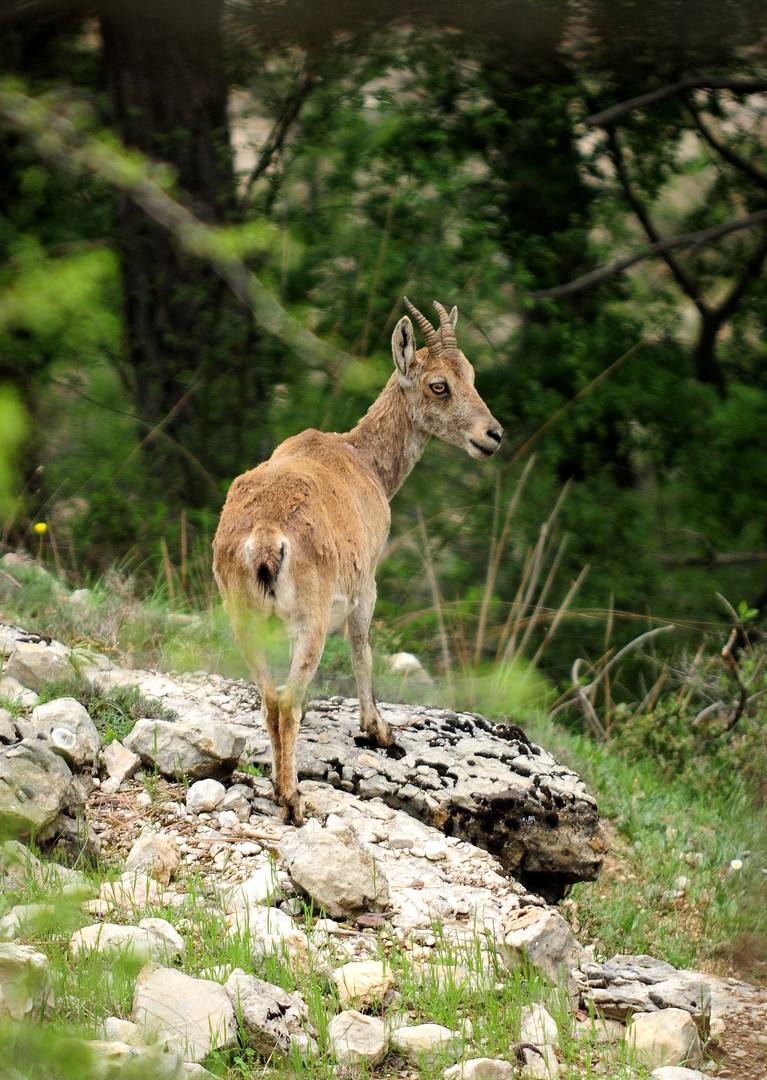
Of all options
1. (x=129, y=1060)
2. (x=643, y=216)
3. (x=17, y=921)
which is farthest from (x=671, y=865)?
(x=643, y=216)

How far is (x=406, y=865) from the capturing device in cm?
617

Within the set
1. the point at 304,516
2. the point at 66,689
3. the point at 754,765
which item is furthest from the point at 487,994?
the point at 754,765

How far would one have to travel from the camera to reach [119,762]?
257 inches

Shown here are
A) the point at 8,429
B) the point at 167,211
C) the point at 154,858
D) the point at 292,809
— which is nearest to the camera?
the point at 8,429

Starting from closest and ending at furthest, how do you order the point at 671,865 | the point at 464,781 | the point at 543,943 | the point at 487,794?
the point at 543,943 < the point at 487,794 < the point at 464,781 < the point at 671,865

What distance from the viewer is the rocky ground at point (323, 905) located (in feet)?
15.5

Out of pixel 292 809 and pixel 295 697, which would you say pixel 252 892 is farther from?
pixel 295 697

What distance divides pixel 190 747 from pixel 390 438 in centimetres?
229

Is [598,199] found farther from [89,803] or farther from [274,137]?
[89,803]

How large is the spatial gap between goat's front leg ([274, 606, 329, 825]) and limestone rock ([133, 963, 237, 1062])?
1.48m

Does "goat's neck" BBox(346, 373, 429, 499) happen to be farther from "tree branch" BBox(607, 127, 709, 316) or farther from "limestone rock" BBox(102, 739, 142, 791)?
"tree branch" BBox(607, 127, 709, 316)

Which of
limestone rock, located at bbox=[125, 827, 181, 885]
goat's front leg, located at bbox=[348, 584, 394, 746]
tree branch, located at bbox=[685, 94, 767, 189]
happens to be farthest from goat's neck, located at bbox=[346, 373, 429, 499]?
tree branch, located at bbox=[685, 94, 767, 189]

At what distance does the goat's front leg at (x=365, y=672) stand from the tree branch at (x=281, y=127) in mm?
6978

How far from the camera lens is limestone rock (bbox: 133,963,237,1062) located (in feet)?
15.0
